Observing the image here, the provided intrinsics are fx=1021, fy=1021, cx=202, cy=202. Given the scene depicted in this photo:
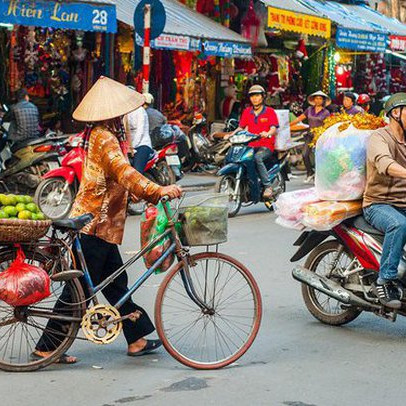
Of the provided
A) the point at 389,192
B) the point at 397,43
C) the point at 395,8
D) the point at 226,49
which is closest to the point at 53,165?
the point at 226,49

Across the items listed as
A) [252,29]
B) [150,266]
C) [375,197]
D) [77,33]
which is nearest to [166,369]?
[150,266]

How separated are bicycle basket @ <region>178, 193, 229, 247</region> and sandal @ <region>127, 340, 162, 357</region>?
2.31 ft

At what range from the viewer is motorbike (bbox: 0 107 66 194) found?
14.0 metres

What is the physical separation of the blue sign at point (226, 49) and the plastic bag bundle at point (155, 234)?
12.7m

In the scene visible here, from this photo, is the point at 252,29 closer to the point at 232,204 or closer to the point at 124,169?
the point at 232,204

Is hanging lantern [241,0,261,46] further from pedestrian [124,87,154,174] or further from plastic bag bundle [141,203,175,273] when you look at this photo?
plastic bag bundle [141,203,175,273]

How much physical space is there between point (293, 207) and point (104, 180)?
157 cm

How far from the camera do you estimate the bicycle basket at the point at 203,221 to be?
18.9ft

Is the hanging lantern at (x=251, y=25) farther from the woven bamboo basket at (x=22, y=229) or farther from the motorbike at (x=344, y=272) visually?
the woven bamboo basket at (x=22, y=229)

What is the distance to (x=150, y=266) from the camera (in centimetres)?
582

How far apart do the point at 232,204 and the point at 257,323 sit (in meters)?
7.23

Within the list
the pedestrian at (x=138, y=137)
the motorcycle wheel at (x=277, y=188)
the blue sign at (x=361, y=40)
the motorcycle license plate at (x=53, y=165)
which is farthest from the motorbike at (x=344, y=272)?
the blue sign at (x=361, y=40)

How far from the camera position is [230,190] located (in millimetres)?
13336

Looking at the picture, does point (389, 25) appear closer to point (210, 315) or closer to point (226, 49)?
point (226, 49)
